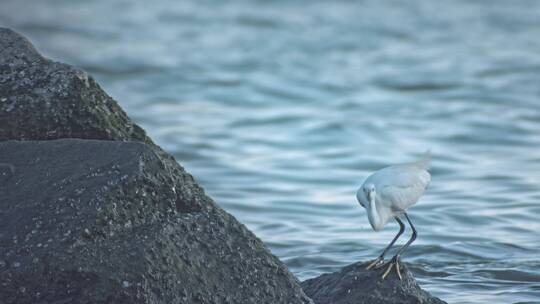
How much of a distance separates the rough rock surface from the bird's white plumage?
0.30 metres

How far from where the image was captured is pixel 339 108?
12.7m

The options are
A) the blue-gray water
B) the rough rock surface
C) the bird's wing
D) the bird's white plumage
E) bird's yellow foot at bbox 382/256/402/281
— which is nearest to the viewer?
the rough rock surface

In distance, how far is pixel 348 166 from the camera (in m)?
9.61

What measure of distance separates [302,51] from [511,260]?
9.61 m

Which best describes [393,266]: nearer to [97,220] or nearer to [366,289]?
[366,289]

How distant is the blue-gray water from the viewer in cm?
675

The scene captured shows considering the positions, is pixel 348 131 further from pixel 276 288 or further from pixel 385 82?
pixel 276 288

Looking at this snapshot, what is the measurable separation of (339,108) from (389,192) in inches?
318

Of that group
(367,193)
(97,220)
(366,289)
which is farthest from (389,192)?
(97,220)

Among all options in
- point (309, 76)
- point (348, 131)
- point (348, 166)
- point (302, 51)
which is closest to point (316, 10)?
point (302, 51)

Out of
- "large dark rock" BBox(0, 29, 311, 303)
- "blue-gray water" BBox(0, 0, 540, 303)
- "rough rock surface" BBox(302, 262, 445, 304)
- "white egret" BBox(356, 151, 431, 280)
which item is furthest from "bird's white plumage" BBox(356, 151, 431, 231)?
"blue-gray water" BBox(0, 0, 540, 303)

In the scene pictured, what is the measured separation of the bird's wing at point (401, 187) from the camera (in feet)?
15.3

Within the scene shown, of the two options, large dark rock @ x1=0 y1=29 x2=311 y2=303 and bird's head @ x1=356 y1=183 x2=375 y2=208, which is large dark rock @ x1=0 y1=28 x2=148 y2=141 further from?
bird's head @ x1=356 y1=183 x2=375 y2=208

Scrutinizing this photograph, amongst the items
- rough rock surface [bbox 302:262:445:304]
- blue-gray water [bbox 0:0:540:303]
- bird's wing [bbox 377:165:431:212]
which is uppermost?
blue-gray water [bbox 0:0:540:303]
